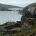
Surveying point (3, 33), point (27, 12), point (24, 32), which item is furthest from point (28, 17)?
point (3, 33)

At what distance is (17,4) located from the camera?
1135 mm

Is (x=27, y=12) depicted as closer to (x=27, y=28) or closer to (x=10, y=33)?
(x=27, y=28)

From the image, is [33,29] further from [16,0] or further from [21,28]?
[16,0]

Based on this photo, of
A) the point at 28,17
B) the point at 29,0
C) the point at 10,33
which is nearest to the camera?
the point at 10,33

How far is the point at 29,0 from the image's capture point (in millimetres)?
1124

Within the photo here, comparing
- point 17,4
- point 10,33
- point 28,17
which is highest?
point 17,4

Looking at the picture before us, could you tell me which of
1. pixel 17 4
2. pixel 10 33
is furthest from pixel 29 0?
pixel 10 33

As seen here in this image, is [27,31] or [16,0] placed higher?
[16,0]

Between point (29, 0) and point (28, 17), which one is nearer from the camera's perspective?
point (28, 17)

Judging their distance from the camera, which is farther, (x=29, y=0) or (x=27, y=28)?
(x=29, y=0)

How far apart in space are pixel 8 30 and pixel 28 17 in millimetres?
244

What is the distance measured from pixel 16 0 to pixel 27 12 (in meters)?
0.20

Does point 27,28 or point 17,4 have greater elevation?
point 17,4

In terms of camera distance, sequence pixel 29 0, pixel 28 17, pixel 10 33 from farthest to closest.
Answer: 1. pixel 29 0
2. pixel 28 17
3. pixel 10 33
